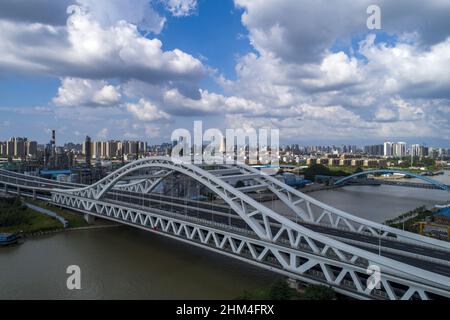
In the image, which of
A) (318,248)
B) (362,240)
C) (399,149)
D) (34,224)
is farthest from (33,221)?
(399,149)

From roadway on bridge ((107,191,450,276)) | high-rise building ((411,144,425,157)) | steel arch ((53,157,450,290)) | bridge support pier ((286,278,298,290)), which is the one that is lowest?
bridge support pier ((286,278,298,290))

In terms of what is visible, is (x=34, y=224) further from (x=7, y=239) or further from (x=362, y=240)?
(x=362, y=240)

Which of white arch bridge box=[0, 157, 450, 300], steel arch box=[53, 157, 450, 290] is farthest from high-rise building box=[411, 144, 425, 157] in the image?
steel arch box=[53, 157, 450, 290]

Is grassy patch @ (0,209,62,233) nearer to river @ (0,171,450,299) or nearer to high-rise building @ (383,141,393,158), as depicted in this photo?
river @ (0,171,450,299)

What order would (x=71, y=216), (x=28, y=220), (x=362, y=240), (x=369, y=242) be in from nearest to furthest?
(x=369, y=242)
(x=362, y=240)
(x=28, y=220)
(x=71, y=216)

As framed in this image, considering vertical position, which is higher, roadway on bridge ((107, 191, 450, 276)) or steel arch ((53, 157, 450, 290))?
steel arch ((53, 157, 450, 290))

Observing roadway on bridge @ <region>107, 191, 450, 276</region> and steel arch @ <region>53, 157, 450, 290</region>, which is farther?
roadway on bridge @ <region>107, 191, 450, 276</region>

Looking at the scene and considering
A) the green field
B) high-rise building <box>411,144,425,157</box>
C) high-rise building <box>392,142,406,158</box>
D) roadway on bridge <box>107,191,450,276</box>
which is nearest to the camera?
roadway on bridge <box>107,191,450,276</box>

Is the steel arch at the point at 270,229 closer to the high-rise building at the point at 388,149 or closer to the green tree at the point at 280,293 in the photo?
the green tree at the point at 280,293
